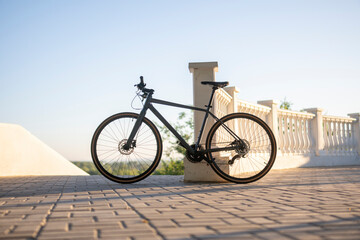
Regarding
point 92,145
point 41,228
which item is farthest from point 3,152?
point 41,228

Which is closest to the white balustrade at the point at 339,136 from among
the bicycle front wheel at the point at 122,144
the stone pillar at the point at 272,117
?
the stone pillar at the point at 272,117

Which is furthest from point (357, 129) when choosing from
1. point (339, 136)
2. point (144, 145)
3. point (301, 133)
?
point (144, 145)

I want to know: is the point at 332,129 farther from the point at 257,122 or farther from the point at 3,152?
the point at 3,152

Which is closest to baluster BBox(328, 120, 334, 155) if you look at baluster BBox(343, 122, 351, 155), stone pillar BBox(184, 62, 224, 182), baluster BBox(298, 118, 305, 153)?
baluster BBox(343, 122, 351, 155)

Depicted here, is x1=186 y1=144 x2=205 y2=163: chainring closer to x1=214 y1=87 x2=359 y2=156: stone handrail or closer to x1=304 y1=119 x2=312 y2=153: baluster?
x1=214 y1=87 x2=359 y2=156: stone handrail

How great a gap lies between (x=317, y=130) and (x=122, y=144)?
7007 millimetres

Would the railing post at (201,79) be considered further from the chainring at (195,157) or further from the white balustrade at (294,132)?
the white balustrade at (294,132)

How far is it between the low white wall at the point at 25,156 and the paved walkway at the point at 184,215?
524cm

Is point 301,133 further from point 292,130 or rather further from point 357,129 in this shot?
point 357,129

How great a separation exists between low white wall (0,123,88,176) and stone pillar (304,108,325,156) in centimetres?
652

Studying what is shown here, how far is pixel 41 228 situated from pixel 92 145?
2480 mm

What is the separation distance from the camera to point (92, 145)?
181 inches

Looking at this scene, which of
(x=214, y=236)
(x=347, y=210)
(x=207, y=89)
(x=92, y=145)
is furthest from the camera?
(x=207, y=89)

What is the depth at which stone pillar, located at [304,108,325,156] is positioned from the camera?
10.1 m
